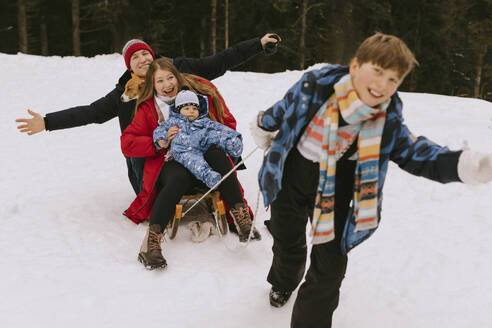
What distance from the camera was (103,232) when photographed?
3404mm

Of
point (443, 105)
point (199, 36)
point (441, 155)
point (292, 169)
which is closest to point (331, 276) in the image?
point (292, 169)

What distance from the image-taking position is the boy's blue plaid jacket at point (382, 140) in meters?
1.88

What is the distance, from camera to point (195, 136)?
3.28m

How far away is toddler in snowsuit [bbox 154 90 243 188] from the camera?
320cm

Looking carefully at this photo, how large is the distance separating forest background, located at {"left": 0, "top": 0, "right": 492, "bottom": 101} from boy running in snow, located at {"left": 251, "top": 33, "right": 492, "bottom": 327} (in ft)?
34.5

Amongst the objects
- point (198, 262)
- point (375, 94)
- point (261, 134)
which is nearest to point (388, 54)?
point (375, 94)

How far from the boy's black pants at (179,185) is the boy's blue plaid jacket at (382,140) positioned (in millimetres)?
1189

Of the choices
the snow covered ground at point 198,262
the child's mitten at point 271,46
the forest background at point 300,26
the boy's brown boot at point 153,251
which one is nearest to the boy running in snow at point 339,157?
the snow covered ground at point 198,262

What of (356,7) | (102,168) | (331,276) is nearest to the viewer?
(331,276)

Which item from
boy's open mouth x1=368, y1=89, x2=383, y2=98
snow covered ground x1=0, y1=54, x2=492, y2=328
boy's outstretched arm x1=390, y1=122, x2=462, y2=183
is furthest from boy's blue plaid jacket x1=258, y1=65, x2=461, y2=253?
snow covered ground x1=0, y1=54, x2=492, y2=328

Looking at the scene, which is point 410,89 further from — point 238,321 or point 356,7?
point 238,321

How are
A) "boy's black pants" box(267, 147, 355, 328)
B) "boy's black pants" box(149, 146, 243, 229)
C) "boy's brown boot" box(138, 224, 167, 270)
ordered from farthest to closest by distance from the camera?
1. "boy's black pants" box(149, 146, 243, 229)
2. "boy's brown boot" box(138, 224, 167, 270)
3. "boy's black pants" box(267, 147, 355, 328)

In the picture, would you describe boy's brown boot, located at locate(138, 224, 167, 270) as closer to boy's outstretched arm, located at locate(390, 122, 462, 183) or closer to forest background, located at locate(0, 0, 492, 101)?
boy's outstretched arm, located at locate(390, 122, 462, 183)

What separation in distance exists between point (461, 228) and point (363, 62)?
232cm
